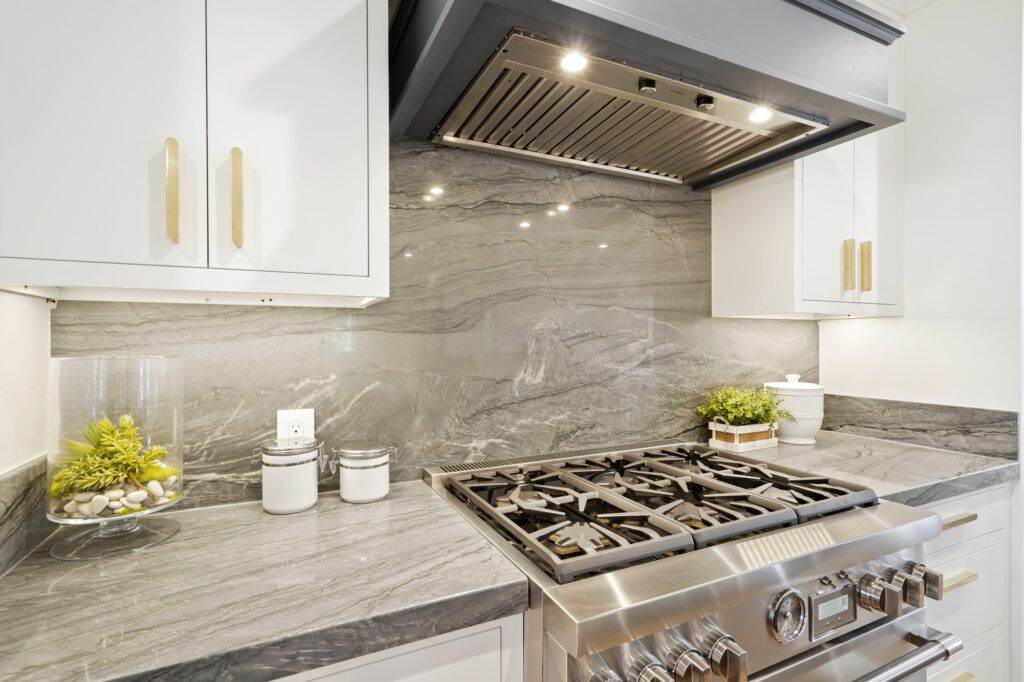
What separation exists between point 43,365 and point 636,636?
1.24m

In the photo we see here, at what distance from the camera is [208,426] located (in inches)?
46.7

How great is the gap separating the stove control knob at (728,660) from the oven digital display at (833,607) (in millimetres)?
300

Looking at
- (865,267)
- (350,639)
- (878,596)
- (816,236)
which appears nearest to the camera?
(350,639)

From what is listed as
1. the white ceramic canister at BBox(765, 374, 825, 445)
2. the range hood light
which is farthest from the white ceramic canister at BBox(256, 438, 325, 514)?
the white ceramic canister at BBox(765, 374, 825, 445)

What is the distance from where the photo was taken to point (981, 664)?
1548 millimetres

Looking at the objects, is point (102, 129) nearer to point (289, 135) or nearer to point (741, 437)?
point (289, 135)

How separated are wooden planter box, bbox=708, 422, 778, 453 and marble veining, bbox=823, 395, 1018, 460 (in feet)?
1.75

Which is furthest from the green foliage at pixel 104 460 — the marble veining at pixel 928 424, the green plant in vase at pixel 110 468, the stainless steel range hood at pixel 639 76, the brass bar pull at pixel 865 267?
the marble veining at pixel 928 424

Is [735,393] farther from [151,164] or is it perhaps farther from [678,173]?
[151,164]

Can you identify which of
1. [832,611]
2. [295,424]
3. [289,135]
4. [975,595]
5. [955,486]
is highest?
[289,135]

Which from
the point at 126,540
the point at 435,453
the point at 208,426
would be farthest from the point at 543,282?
the point at 126,540

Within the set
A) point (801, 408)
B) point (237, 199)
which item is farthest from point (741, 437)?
point (237, 199)

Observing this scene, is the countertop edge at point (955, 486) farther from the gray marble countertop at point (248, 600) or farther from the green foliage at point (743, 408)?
the gray marble countertop at point (248, 600)

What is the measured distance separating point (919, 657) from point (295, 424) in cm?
153
